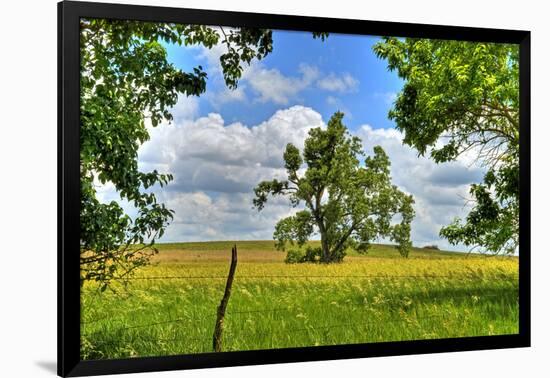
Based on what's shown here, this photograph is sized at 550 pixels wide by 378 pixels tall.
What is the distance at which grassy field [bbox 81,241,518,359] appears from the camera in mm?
8633

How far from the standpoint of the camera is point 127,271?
8617mm

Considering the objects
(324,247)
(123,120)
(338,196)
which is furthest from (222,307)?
(123,120)

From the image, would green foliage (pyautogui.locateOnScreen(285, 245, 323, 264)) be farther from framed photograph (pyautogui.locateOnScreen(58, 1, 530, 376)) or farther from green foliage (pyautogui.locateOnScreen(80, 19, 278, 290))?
green foliage (pyautogui.locateOnScreen(80, 19, 278, 290))

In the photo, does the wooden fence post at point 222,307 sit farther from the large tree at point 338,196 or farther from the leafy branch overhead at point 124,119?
the leafy branch overhead at point 124,119

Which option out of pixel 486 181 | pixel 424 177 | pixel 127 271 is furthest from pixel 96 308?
pixel 486 181

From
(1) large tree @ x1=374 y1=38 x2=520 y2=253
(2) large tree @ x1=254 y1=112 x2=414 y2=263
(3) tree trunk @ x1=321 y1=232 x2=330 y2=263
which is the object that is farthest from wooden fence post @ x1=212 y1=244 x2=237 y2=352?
(1) large tree @ x1=374 y1=38 x2=520 y2=253

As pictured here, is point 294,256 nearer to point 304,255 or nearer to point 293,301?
point 304,255

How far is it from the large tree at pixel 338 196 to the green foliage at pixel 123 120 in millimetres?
1058

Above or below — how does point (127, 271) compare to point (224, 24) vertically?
below

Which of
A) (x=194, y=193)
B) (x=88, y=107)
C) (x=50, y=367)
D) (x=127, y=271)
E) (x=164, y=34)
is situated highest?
(x=164, y=34)

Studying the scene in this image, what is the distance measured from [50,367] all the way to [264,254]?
2.08 m

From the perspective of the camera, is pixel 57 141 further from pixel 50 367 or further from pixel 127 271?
pixel 50 367

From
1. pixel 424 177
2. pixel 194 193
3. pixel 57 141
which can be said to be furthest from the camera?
pixel 424 177

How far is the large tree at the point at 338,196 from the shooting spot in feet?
30.2
